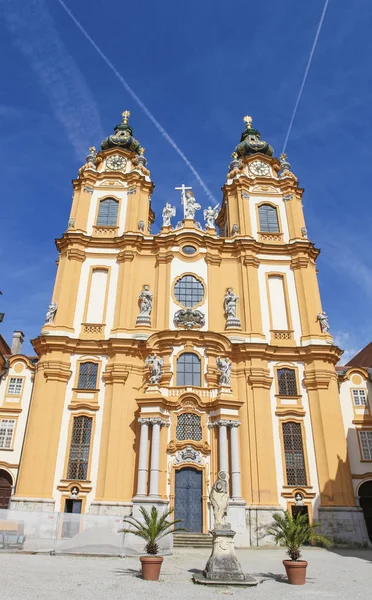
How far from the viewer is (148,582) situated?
10219mm

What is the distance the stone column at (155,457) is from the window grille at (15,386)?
25.2ft

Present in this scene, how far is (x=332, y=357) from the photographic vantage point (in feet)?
79.0

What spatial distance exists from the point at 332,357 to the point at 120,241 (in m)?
14.1

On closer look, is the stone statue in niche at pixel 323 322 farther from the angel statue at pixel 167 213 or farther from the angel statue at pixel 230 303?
the angel statue at pixel 167 213

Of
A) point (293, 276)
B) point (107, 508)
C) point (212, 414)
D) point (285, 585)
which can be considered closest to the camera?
point (285, 585)

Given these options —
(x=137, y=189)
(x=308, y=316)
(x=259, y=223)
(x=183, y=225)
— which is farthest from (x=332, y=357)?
Result: (x=137, y=189)

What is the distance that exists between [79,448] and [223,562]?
12712 mm

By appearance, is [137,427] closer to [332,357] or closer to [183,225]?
[332,357]

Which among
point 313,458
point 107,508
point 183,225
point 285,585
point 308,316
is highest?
point 183,225

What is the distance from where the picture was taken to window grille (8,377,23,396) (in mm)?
23391

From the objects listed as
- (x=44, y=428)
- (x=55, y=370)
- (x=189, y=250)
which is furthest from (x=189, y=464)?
(x=189, y=250)

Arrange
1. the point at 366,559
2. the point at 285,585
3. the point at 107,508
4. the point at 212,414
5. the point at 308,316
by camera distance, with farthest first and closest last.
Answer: the point at 308,316, the point at 212,414, the point at 107,508, the point at 366,559, the point at 285,585

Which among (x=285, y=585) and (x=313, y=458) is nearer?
(x=285, y=585)

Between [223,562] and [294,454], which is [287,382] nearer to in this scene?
[294,454]
